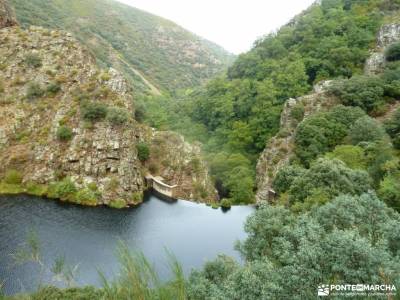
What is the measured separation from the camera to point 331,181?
1700 inches

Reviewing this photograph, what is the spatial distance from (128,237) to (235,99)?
195 feet

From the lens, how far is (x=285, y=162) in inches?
2746

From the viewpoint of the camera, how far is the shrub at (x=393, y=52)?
79500 mm

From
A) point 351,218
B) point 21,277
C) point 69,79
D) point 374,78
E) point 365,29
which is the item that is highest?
point 365,29

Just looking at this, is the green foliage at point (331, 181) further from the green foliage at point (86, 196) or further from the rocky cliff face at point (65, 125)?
the green foliage at point (86, 196)

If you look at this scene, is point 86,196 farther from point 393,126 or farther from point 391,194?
point 393,126

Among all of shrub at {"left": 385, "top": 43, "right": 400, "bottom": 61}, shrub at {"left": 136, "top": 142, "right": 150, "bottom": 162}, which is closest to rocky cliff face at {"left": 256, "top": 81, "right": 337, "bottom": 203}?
shrub at {"left": 385, "top": 43, "right": 400, "bottom": 61}

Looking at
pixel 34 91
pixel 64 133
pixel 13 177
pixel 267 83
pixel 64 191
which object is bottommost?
pixel 13 177

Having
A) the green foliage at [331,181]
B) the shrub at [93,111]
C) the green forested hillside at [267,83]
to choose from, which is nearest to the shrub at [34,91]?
the shrub at [93,111]

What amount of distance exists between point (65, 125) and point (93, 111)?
22.5ft

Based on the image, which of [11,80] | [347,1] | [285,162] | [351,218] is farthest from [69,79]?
[347,1]

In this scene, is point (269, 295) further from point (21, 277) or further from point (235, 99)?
point (235, 99)

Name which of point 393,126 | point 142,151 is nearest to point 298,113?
point 393,126

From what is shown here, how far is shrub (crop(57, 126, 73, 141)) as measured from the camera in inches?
2986
